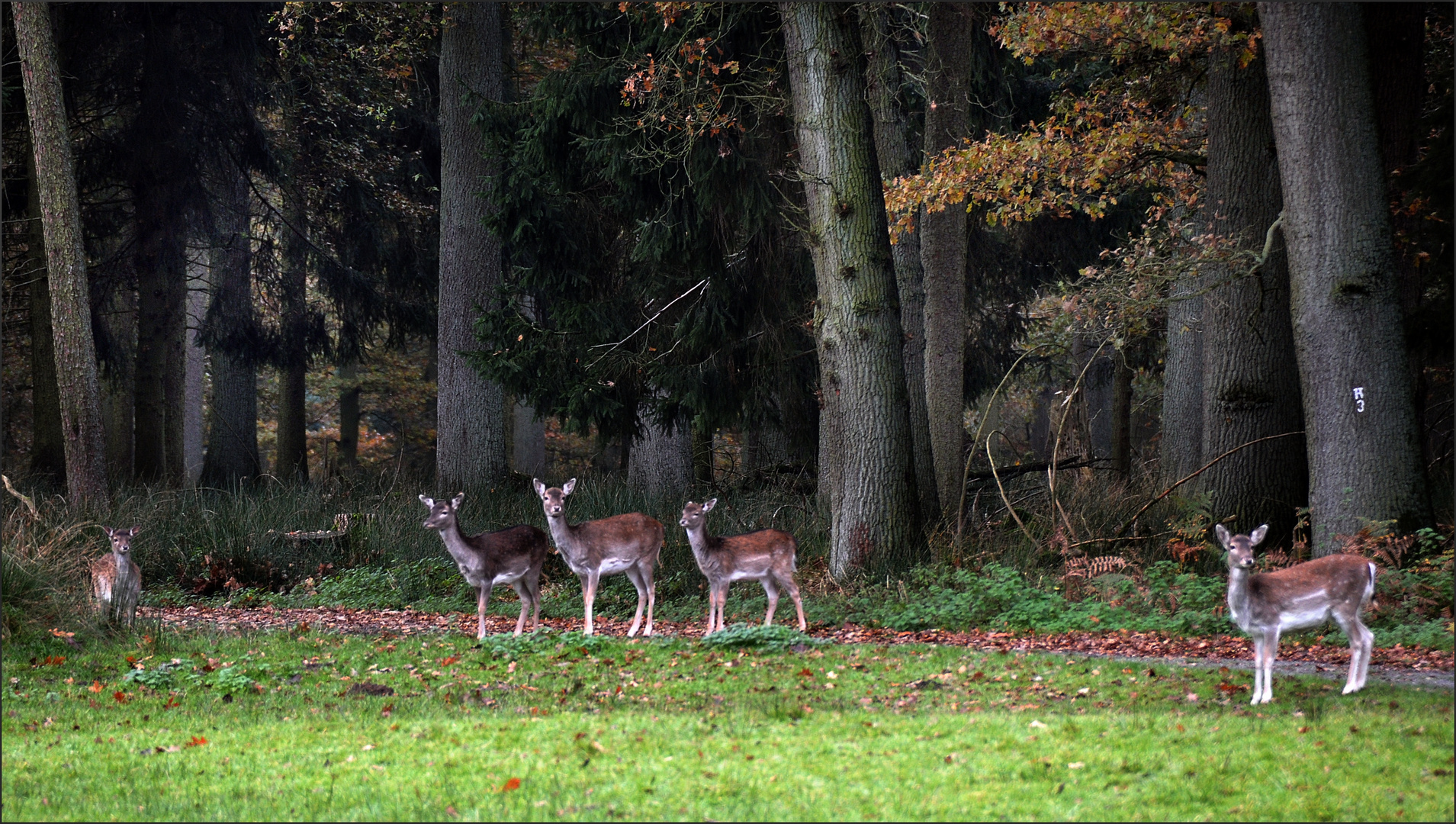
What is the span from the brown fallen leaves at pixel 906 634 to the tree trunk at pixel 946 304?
13.5 feet

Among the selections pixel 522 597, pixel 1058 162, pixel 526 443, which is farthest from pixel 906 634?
pixel 526 443

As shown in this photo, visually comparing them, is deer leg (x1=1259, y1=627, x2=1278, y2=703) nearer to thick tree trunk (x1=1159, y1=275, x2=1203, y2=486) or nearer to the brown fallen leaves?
the brown fallen leaves

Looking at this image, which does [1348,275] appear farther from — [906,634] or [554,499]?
[554,499]

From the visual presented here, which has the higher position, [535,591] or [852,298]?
[852,298]

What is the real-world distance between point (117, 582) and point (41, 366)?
10170 mm

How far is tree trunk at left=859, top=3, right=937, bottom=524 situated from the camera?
14.0m

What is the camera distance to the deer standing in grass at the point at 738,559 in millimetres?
10938

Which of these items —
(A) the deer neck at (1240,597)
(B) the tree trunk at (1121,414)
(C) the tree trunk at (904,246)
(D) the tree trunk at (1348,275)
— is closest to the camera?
(A) the deer neck at (1240,597)

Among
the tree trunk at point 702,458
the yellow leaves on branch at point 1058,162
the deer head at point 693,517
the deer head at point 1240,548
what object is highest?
the yellow leaves on branch at point 1058,162

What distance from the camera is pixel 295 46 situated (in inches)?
895

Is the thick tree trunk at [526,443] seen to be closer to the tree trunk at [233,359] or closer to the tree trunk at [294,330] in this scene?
the tree trunk at [294,330]

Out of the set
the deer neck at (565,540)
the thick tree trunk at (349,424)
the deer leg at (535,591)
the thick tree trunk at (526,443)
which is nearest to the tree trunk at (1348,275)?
the deer neck at (565,540)

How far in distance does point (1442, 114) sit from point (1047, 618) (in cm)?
659

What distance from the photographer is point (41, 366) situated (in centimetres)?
1964
